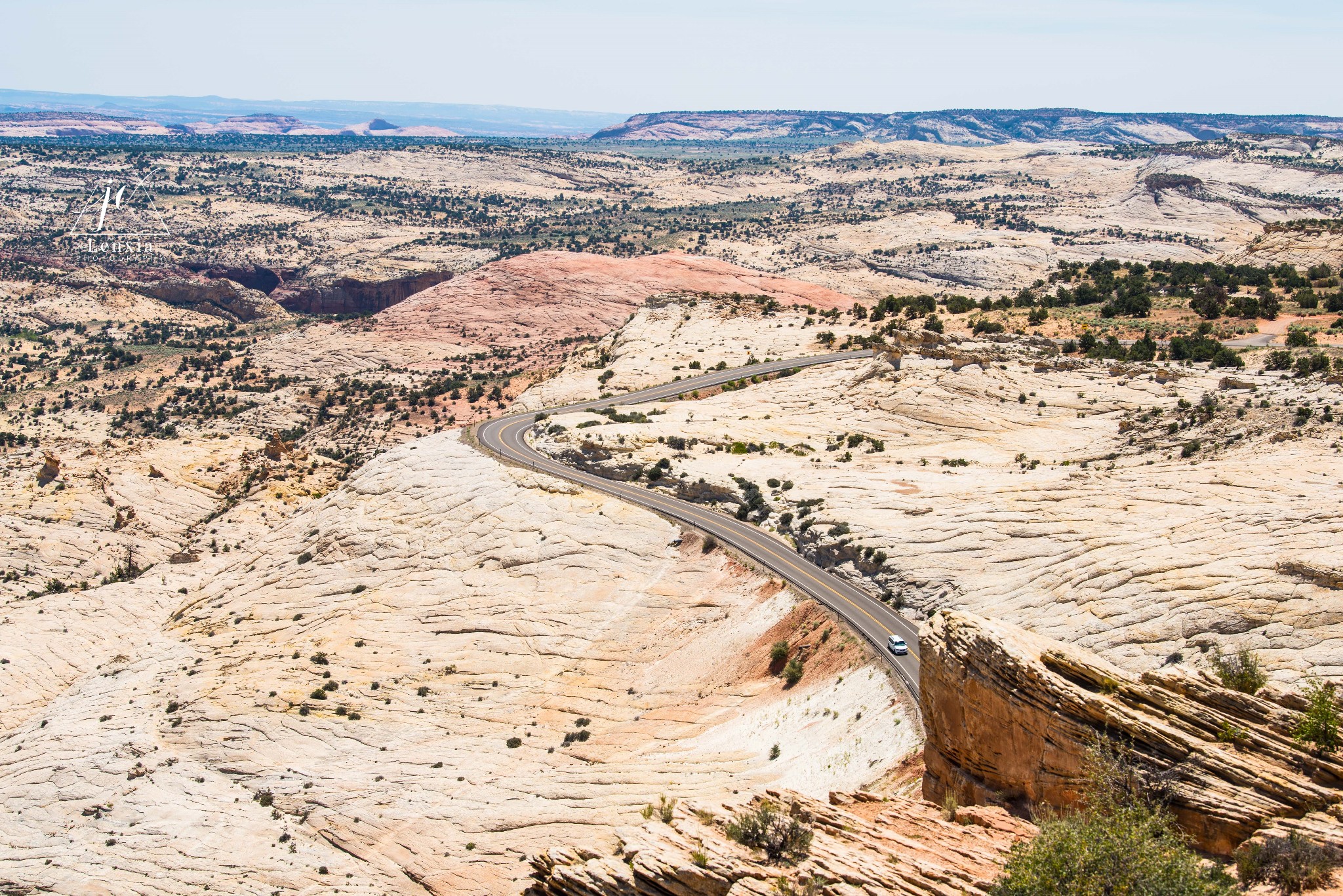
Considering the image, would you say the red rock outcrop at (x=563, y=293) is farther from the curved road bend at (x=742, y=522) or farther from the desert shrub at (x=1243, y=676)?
the desert shrub at (x=1243, y=676)

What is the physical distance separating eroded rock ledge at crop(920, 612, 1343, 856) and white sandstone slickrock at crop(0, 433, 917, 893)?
6346mm

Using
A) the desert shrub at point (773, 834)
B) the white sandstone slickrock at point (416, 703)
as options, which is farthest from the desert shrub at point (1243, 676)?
the white sandstone slickrock at point (416, 703)

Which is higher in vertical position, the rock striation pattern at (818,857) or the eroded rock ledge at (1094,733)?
the eroded rock ledge at (1094,733)

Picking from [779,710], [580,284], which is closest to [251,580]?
[779,710]

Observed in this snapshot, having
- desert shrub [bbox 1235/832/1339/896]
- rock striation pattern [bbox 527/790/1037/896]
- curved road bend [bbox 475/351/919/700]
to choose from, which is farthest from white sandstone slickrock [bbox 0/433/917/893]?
desert shrub [bbox 1235/832/1339/896]

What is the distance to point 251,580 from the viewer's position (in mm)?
50156

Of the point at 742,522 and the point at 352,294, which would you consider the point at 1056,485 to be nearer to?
the point at 742,522

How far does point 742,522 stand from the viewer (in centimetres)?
4781

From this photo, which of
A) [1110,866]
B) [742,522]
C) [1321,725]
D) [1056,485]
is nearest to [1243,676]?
[1321,725]

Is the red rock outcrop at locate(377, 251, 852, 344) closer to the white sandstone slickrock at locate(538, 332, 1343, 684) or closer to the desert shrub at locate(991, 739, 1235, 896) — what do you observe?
the white sandstone slickrock at locate(538, 332, 1343, 684)

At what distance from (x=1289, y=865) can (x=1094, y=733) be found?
13.3 feet

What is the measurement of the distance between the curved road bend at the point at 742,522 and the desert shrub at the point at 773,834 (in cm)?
1260

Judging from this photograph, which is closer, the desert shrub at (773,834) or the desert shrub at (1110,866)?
the desert shrub at (1110,866)

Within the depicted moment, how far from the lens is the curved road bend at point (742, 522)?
35.2 meters
